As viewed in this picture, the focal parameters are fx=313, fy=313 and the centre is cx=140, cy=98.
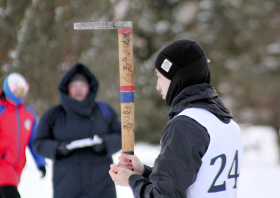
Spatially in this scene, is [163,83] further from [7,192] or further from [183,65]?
[7,192]

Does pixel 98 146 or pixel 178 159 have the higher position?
pixel 178 159

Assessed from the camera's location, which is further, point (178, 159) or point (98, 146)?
point (98, 146)

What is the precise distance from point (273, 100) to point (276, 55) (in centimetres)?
122

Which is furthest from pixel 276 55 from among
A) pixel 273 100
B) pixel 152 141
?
pixel 152 141

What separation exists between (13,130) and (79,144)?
3.23 feet

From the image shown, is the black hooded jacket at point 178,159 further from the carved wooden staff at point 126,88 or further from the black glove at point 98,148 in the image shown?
the black glove at point 98,148

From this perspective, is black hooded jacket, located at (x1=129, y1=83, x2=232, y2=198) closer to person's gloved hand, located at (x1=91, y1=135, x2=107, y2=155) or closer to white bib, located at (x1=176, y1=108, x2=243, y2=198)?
white bib, located at (x1=176, y1=108, x2=243, y2=198)

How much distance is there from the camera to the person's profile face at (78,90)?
2.71m

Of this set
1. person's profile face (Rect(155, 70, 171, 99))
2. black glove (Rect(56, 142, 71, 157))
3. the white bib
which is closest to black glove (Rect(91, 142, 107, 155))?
black glove (Rect(56, 142, 71, 157))

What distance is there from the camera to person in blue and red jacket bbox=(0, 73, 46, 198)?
295 centimetres

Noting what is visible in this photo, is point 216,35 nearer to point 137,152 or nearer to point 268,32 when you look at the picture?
point 268,32

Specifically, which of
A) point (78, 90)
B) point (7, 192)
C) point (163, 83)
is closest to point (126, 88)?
point (163, 83)

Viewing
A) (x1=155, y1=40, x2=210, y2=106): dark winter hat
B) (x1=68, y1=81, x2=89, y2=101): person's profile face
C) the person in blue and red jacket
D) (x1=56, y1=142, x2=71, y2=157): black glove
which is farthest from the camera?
the person in blue and red jacket

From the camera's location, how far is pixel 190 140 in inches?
46.1
